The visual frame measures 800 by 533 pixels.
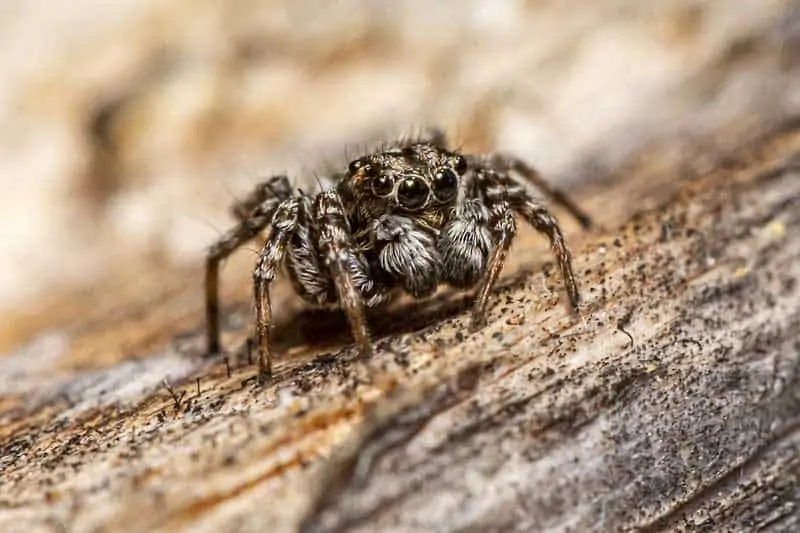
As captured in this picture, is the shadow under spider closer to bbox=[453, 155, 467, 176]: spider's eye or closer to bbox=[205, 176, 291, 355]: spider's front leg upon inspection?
bbox=[205, 176, 291, 355]: spider's front leg

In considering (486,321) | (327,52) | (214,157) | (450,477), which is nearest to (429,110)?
(327,52)

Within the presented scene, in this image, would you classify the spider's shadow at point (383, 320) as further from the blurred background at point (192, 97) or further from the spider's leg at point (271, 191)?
the blurred background at point (192, 97)

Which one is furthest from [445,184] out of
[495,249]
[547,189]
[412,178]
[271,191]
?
[547,189]

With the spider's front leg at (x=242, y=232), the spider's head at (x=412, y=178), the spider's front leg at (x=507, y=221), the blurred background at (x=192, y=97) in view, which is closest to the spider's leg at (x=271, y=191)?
the spider's front leg at (x=242, y=232)

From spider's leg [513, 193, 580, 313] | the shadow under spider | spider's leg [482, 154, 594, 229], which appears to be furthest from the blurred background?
spider's leg [513, 193, 580, 313]

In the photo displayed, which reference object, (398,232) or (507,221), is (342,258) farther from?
(507,221)

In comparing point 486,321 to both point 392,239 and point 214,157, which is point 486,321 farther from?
point 214,157
